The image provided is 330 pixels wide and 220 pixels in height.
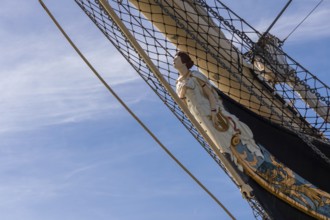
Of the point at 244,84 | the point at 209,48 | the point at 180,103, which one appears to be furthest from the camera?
the point at 209,48

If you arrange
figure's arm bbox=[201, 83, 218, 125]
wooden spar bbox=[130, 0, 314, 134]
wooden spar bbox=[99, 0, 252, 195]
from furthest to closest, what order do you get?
wooden spar bbox=[130, 0, 314, 134] → figure's arm bbox=[201, 83, 218, 125] → wooden spar bbox=[99, 0, 252, 195]

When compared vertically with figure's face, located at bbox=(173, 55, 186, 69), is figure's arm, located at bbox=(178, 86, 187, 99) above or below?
below

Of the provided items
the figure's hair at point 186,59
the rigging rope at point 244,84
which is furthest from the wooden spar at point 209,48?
the figure's hair at point 186,59

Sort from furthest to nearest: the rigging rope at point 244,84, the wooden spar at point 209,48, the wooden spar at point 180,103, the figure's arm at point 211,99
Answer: the wooden spar at point 209,48 < the rigging rope at point 244,84 < the figure's arm at point 211,99 < the wooden spar at point 180,103

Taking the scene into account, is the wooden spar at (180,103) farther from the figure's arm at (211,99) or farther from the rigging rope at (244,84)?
the rigging rope at (244,84)

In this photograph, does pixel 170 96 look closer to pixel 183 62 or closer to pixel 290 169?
pixel 183 62

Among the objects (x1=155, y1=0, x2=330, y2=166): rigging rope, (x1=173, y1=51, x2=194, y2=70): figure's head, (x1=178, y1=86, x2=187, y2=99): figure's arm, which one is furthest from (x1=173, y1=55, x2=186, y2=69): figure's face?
(x1=155, y1=0, x2=330, y2=166): rigging rope

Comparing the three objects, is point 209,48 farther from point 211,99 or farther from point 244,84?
point 211,99

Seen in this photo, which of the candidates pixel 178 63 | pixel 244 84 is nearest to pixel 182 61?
pixel 178 63

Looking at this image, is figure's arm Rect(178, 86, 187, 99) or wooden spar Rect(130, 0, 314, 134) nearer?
figure's arm Rect(178, 86, 187, 99)

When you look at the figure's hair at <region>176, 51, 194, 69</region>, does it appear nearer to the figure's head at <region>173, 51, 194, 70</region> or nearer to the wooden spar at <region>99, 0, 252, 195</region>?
the figure's head at <region>173, 51, 194, 70</region>

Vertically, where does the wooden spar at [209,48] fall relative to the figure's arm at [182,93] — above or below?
above

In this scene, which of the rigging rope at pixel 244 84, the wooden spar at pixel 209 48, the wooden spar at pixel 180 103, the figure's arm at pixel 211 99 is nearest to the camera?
the wooden spar at pixel 180 103

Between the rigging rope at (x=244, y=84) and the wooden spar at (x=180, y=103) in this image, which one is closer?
the wooden spar at (x=180, y=103)
